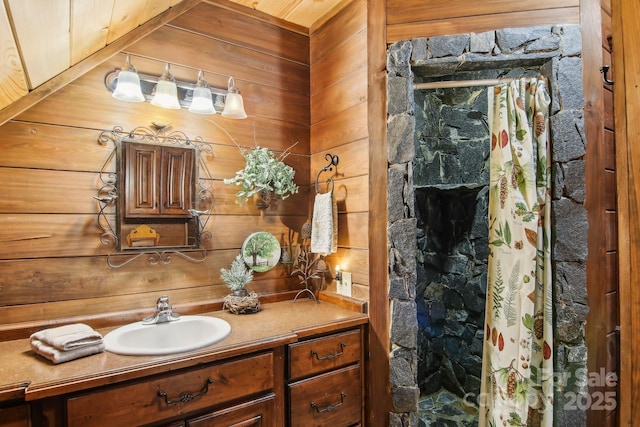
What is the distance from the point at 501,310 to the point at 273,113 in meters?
1.63

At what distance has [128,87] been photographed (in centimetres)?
160

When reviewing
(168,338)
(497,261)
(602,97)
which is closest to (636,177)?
(497,261)

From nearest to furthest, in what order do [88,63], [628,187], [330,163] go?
[628,187]
[88,63]
[330,163]

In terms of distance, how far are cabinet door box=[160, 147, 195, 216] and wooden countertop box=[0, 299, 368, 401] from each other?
1.96ft

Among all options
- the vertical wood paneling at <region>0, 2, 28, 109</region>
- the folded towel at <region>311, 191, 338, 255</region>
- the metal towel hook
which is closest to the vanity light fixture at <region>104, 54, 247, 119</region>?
the vertical wood paneling at <region>0, 2, 28, 109</region>

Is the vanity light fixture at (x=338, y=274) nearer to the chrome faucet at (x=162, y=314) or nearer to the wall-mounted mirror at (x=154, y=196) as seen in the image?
the wall-mounted mirror at (x=154, y=196)

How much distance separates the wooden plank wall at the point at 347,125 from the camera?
184cm

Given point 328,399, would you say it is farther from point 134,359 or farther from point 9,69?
point 9,69

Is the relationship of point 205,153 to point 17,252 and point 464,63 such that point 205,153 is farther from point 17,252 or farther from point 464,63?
point 464,63

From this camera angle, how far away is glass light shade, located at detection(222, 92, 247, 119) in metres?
1.88

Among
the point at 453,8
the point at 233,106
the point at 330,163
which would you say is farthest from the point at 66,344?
the point at 453,8

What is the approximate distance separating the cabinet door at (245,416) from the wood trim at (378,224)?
1.81 ft

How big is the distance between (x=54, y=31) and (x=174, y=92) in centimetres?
57

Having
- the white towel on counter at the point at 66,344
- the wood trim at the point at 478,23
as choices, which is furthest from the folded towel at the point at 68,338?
the wood trim at the point at 478,23
